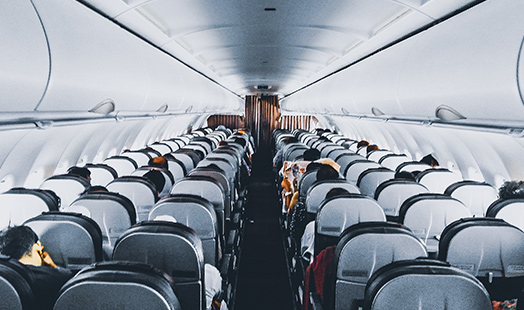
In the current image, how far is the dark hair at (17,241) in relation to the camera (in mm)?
3020

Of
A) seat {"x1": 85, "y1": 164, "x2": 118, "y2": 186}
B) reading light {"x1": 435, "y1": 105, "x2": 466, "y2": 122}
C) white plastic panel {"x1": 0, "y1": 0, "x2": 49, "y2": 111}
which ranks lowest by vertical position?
seat {"x1": 85, "y1": 164, "x2": 118, "y2": 186}

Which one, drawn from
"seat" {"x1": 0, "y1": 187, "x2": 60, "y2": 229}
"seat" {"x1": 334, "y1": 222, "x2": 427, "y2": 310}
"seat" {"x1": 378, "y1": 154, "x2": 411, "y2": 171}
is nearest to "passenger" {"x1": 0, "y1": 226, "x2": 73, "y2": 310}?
"seat" {"x1": 0, "y1": 187, "x2": 60, "y2": 229}

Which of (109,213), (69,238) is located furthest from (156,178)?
(69,238)

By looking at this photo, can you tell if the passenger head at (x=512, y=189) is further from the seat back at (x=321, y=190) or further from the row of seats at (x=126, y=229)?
the row of seats at (x=126, y=229)

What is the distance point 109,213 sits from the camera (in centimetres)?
439

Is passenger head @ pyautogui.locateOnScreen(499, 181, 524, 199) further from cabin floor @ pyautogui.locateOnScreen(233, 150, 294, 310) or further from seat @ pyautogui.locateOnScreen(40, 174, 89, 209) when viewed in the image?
seat @ pyautogui.locateOnScreen(40, 174, 89, 209)

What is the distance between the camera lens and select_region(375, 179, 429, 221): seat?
5371 mm

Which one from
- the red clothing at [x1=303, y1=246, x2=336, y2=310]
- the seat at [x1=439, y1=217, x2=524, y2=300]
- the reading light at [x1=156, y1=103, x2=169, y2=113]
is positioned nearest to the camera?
the seat at [x1=439, y1=217, x2=524, y2=300]

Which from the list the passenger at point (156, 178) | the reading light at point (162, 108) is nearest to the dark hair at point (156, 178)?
the passenger at point (156, 178)

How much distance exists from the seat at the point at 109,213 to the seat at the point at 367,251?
2143 millimetres

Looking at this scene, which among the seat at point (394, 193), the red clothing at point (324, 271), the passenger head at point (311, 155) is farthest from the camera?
the passenger head at point (311, 155)

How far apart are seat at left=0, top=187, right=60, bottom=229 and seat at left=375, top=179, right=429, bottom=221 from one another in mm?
3669

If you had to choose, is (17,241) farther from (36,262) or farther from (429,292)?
(429,292)

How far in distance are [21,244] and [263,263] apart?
17.6 ft
